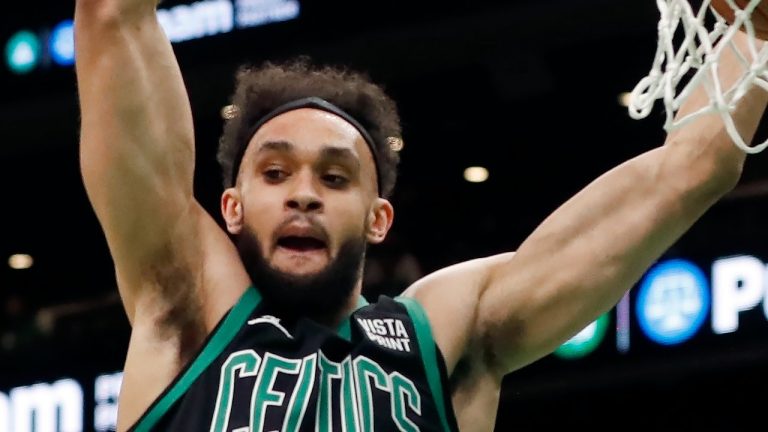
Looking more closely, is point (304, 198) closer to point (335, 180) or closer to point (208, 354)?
point (335, 180)

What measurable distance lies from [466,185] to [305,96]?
460 cm

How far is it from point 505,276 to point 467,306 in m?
0.09

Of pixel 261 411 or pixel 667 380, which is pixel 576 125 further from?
pixel 261 411

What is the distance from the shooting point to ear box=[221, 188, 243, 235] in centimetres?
300

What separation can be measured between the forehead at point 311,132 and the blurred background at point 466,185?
3.01 metres

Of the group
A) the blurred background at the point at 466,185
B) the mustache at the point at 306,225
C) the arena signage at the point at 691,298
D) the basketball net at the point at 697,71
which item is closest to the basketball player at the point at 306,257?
the mustache at the point at 306,225

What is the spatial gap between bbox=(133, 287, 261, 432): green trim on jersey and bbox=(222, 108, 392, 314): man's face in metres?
0.08

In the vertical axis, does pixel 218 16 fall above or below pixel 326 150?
above

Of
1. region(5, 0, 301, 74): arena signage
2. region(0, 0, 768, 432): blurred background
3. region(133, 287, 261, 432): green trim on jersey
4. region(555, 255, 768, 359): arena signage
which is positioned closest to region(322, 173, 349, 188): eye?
region(133, 287, 261, 432): green trim on jersey

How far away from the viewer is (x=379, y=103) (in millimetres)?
3236

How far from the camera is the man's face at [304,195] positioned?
2.91 metres

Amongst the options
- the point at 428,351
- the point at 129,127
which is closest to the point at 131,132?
the point at 129,127

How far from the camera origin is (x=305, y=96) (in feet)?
10.3

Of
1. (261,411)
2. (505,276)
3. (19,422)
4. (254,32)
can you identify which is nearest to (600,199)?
(505,276)
